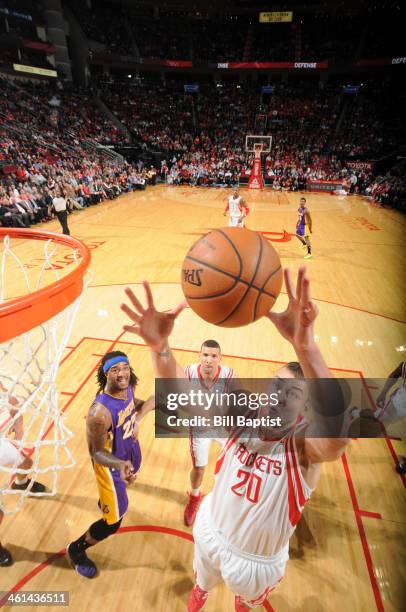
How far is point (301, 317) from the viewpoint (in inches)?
58.6

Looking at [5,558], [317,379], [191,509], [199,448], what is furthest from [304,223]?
[5,558]

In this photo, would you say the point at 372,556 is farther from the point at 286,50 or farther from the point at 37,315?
the point at 286,50

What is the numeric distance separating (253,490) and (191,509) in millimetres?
1382

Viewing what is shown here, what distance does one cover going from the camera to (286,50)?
28.2m

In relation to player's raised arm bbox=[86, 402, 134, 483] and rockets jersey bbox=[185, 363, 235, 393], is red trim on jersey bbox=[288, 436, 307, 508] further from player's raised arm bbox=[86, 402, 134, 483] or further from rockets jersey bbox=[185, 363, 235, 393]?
player's raised arm bbox=[86, 402, 134, 483]

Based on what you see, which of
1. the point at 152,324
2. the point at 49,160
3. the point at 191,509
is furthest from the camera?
the point at 49,160

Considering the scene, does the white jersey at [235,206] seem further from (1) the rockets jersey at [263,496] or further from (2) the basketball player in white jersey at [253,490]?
(1) the rockets jersey at [263,496]

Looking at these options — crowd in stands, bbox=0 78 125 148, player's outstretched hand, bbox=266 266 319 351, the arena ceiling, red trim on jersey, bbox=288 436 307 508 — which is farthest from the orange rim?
the arena ceiling

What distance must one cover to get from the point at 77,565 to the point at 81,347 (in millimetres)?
2972

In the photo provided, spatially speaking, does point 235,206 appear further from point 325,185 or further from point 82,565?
point 325,185

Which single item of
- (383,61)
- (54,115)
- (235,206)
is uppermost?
(383,61)

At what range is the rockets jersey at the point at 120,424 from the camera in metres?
2.45

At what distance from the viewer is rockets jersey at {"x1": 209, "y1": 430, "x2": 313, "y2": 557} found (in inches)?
70.9

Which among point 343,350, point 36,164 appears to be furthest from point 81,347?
point 36,164
